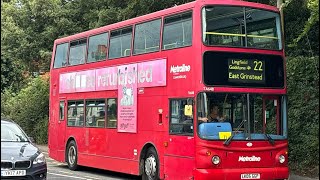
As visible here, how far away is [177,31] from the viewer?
12.7 meters

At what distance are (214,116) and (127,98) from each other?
12.0ft

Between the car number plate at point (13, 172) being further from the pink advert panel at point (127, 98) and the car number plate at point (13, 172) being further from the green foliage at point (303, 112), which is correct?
the green foliage at point (303, 112)

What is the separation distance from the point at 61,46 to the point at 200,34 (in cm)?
866

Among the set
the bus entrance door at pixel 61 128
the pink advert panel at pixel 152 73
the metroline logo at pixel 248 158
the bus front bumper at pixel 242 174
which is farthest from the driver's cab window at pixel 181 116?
the bus entrance door at pixel 61 128

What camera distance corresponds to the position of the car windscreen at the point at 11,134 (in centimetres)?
1168

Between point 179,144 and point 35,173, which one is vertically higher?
point 179,144

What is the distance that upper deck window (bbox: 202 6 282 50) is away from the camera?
1186 cm

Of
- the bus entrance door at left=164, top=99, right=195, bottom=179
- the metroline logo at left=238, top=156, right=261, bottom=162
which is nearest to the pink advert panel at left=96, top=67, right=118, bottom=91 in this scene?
the bus entrance door at left=164, top=99, right=195, bottom=179

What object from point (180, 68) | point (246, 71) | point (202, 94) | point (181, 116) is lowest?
point (181, 116)

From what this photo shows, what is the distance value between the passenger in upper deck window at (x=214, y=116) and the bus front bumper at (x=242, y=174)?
1130 millimetres

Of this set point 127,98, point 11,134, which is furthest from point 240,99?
point 11,134

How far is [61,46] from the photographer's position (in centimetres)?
1906

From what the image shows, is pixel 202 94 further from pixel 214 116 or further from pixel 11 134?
pixel 11 134

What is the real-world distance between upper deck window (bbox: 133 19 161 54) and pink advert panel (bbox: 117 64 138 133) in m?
0.57
